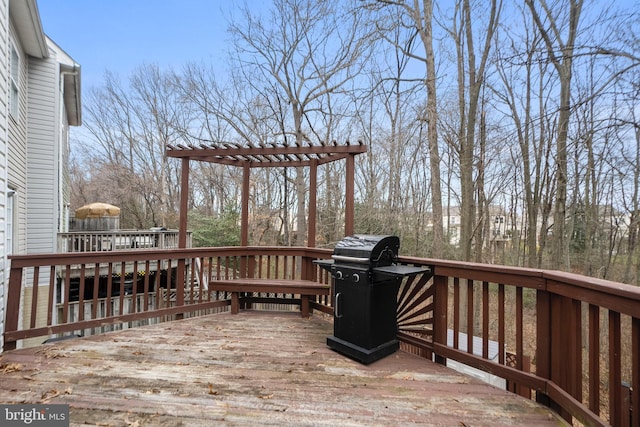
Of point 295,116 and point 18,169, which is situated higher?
point 295,116

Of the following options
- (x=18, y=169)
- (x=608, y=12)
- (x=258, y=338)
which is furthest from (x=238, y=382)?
(x=608, y=12)

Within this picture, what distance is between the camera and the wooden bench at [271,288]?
392cm

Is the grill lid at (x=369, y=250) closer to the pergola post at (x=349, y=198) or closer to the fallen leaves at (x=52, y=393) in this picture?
the pergola post at (x=349, y=198)

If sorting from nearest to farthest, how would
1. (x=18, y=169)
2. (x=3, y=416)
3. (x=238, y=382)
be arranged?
1. (x=3, y=416)
2. (x=238, y=382)
3. (x=18, y=169)

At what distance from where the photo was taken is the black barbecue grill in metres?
2.71

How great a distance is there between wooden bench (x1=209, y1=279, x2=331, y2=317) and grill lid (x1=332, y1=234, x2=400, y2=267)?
1.04 meters

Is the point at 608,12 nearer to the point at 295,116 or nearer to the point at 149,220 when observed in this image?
the point at 295,116

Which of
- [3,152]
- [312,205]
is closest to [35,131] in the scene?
[3,152]

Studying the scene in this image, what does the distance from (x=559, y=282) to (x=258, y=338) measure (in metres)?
2.73

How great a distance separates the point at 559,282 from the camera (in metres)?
1.96

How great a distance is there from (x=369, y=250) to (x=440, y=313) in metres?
0.87

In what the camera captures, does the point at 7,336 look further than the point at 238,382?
Yes

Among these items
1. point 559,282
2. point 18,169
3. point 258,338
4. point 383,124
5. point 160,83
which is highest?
point 160,83

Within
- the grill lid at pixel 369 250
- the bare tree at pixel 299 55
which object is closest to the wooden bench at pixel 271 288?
the grill lid at pixel 369 250
